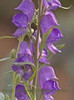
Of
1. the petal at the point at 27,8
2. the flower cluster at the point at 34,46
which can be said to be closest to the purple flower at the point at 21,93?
the flower cluster at the point at 34,46

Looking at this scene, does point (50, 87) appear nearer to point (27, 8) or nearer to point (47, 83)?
point (47, 83)

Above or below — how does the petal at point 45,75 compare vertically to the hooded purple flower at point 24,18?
below

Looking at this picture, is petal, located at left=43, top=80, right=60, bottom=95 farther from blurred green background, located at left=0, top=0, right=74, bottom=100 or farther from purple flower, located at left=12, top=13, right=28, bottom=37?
blurred green background, located at left=0, top=0, right=74, bottom=100

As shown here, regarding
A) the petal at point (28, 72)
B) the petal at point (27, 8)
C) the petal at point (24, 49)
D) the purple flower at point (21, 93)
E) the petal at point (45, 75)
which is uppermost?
the petal at point (27, 8)

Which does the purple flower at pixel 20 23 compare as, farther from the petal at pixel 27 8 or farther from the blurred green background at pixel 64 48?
the blurred green background at pixel 64 48

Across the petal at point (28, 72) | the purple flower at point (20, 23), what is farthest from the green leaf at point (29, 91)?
the purple flower at point (20, 23)

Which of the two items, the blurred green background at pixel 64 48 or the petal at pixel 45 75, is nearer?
the petal at pixel 45 75

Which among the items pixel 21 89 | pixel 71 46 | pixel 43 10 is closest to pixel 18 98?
pixel 21 89

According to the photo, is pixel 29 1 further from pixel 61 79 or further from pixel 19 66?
pixel 61 79
